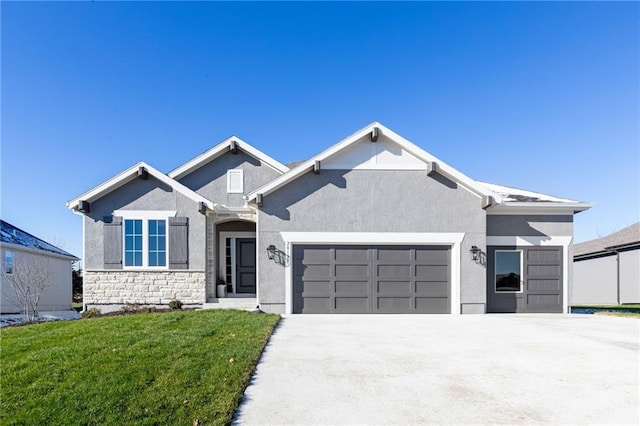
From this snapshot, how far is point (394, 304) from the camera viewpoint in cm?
1071

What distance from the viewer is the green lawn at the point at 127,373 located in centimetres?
348

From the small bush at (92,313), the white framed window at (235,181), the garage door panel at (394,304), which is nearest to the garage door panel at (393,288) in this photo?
the garage door panel at (394,304)

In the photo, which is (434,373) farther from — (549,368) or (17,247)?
(17,247)

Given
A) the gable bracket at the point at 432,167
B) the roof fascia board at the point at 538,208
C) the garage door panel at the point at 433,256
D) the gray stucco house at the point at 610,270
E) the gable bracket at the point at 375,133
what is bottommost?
the gray stucco house at the point at 610,270

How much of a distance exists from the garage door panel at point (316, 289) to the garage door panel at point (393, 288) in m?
1.56

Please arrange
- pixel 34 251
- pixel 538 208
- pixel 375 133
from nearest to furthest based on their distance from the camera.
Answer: pixel 375 133, pixel 538 208, pixel 34 251

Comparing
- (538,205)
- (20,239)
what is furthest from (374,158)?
(20,239)

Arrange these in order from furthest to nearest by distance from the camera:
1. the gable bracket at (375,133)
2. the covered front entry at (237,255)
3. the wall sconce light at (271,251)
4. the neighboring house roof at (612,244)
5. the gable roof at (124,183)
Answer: the neighboring house roof at (612,244), the covered front entry at (237,255), the gable roof at (124,183), the gable bracket at (375,133), the wall sconce light at (271,251)

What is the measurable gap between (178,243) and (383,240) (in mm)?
6849

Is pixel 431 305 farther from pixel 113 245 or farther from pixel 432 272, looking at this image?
pixel 113 245

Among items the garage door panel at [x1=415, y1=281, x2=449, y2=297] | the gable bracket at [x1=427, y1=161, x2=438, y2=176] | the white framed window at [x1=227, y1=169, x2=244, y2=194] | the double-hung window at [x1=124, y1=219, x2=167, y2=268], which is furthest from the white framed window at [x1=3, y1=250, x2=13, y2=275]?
the gable bracket at [x1=427, y1=161, x2=438, y2=176]

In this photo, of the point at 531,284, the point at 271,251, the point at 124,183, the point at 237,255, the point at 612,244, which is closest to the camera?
the point at 271,251

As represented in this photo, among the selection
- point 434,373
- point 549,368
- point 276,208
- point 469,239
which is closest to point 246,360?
point 434,373

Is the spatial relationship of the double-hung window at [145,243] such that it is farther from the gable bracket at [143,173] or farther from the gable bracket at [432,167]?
the gable bracket at [432,167]
